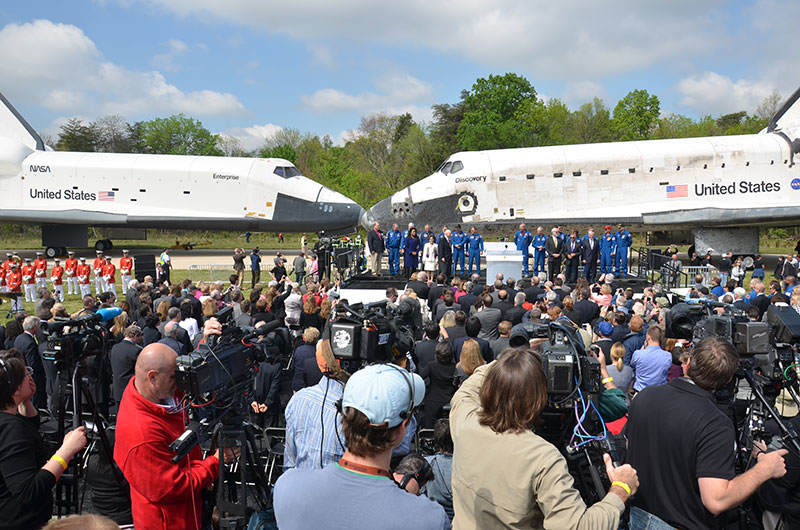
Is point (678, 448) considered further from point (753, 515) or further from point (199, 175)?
point (199, 175)

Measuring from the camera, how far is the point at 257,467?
351cm

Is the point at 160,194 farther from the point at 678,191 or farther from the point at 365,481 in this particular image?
the point at 365,481

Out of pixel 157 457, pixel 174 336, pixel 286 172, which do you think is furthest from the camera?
pixel 286 172

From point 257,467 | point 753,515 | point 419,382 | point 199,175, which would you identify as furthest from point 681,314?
point 199,175

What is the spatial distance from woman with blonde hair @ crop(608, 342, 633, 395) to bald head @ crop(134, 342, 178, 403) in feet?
16.8

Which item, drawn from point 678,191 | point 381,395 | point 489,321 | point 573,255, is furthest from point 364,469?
point 678,191

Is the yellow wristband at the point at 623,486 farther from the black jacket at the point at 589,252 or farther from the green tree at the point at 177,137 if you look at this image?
the green tree at the point at 177,137

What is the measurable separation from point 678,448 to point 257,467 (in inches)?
95.6

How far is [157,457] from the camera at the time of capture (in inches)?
125

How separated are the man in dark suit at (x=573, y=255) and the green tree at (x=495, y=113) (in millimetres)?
38552

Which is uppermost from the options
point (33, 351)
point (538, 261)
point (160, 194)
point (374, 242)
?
point (160, 194)

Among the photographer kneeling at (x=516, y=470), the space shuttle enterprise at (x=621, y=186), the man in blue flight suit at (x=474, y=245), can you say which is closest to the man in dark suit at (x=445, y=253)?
the man in blue flight suit at (x=474, y=245)

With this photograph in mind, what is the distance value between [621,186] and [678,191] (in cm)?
228

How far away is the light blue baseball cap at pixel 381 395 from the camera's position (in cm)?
218
